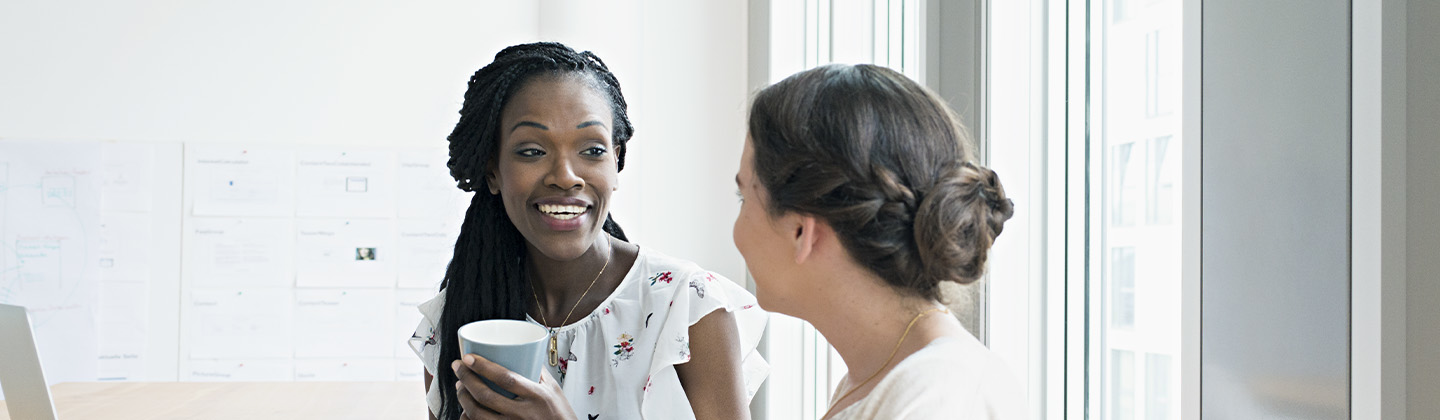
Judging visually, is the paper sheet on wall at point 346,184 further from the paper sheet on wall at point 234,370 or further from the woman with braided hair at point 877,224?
the woman with braided hair at point 877,224

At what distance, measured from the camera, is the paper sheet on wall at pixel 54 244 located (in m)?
3.80

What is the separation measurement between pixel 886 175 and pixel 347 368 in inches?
141

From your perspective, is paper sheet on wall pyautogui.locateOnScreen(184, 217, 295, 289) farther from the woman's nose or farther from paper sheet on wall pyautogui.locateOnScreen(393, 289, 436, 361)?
the woman's nose

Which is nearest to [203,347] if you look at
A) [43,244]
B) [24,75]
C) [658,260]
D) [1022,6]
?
[43,244]

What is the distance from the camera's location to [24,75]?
3783mm

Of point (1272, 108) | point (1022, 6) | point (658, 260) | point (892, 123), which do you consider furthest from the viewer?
point (658, 260)

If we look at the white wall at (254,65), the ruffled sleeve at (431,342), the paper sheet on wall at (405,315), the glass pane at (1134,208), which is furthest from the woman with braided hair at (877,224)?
the paper sheet on wall at (405,315)

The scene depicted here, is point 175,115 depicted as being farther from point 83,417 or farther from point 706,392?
point 706,392

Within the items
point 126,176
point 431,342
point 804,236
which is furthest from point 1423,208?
point 126,176

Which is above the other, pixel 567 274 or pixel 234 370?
pixel 567 274

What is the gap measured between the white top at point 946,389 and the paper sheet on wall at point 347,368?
3.49 metres

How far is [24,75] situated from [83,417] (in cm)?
215

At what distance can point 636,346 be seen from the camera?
4.49 feet

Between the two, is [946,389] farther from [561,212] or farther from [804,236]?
[561,212]
